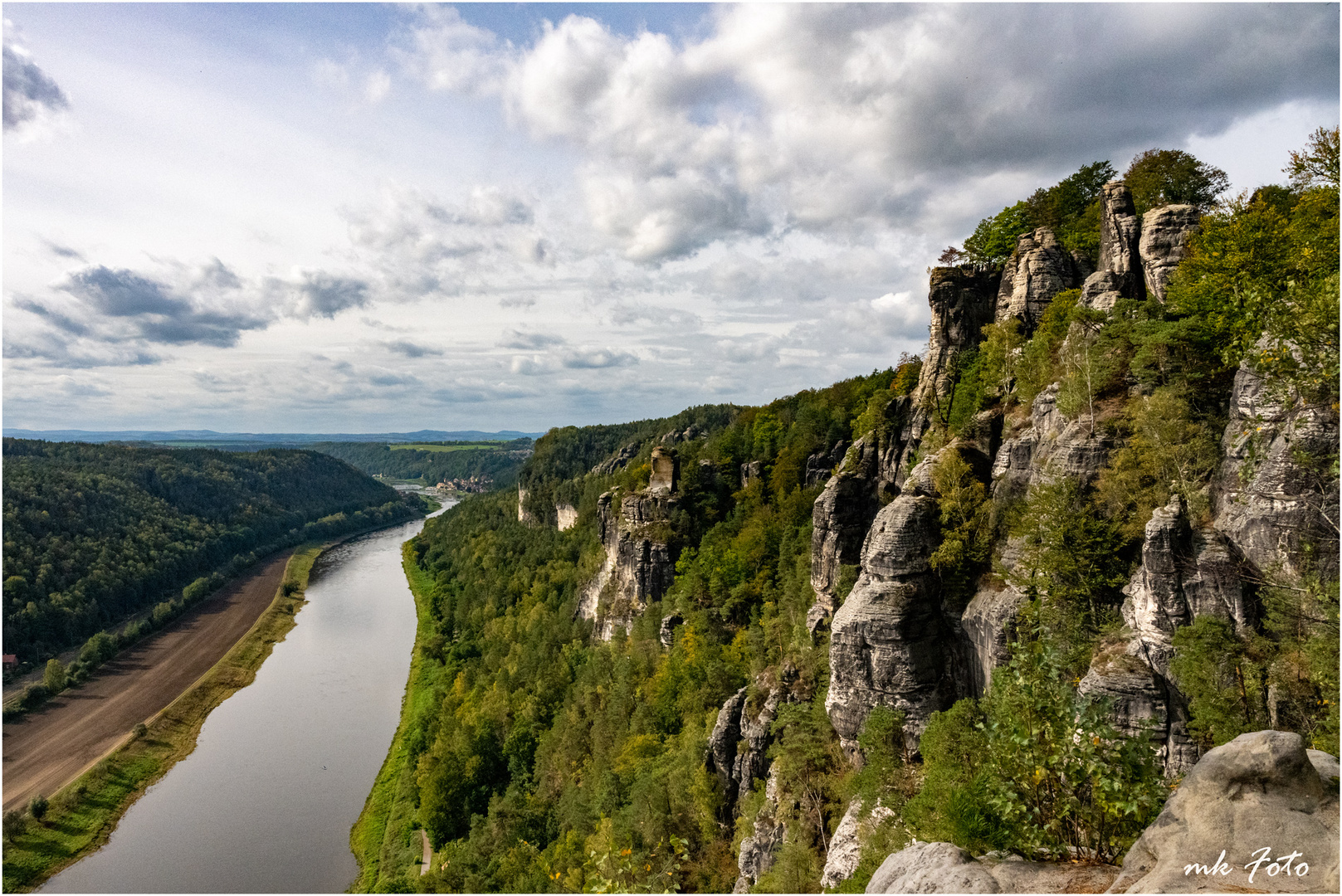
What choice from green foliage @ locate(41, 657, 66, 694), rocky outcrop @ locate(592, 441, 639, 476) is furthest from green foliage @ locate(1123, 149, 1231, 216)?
green foliage @ locate(41, 657, 66, 694)

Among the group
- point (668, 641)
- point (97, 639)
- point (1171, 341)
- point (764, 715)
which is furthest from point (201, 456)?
point (1171, 341)

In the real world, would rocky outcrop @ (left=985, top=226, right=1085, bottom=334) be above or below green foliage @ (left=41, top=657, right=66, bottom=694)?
above

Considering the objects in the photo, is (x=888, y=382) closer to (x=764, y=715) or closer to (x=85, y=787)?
(x=764, y=715)

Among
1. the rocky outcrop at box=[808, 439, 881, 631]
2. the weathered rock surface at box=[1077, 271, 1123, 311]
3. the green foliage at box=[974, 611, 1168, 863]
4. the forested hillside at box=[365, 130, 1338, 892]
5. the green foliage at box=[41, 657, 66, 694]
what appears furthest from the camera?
the green foliage at box=[41, 657, 66, 694]

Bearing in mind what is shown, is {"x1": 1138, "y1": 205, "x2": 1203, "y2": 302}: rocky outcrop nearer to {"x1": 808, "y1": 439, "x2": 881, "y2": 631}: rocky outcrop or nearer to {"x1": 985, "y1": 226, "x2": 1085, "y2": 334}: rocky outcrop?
{"x1": 985, "y1": 226, "x2": 1085, "y2": 334}: rocky outcrop

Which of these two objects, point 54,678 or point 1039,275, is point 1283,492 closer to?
point 1039,275

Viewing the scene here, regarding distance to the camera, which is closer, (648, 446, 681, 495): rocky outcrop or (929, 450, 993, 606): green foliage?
(929, 450, 993, 606): green foliage

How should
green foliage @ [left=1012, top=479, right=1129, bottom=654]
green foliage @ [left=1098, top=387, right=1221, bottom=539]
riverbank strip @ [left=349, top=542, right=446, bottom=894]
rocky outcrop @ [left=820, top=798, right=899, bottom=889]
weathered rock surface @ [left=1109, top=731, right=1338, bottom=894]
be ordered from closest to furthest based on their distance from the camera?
1. weathered rock surface @ [left=1109, top=731, right=1338, bottom=894]
2. green foliage @ [left=1098, top=387, right=1221, bottom=539]
3. green foliage @ [left=1012, top=479, right=1129, bottom=654]
4. rocky outcrop @ [left=820, top=798, right=899, bottom=889]
5. riverbank strip @ [left=349, top=542, right=446, bottom=894]
